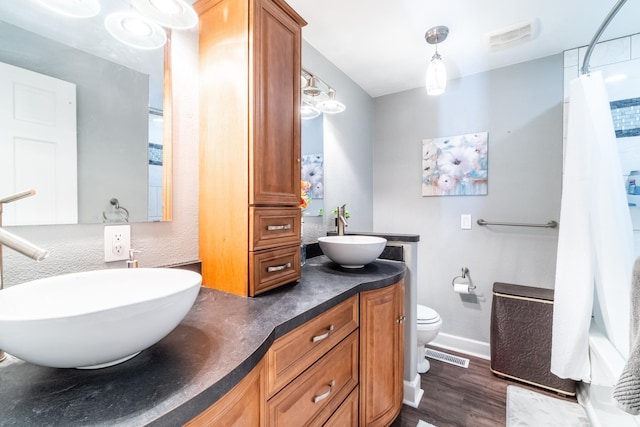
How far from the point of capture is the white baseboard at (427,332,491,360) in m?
2.15

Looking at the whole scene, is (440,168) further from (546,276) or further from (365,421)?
(365,421)

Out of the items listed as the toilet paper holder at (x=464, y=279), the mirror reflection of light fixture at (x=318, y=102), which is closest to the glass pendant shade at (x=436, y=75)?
the mirror reflection of light fixture at (x=318, y=102)

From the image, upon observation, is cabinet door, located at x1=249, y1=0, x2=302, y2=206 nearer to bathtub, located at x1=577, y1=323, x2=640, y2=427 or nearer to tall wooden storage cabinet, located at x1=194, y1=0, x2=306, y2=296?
tall wooden storage cabinet, located at x1=194, y1=0, x2=306, y2=296

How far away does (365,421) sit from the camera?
1229 millimetres

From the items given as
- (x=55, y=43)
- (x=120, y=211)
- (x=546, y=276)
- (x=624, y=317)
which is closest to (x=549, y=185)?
(x=546, y=276)

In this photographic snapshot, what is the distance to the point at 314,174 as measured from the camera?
1949mm

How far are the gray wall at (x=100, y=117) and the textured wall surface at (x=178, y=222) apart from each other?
0.23ft

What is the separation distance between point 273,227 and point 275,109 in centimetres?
50

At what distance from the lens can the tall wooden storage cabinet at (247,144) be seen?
3.37 ft

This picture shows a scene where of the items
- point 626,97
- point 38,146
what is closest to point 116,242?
point 38,146

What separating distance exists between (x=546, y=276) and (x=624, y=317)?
0.57 metres

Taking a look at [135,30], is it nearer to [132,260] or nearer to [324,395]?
[132,260]

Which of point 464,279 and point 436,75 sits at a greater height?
point 436,75

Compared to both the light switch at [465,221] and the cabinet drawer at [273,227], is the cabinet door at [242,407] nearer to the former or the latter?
the cabinet drawer at [273,227]
